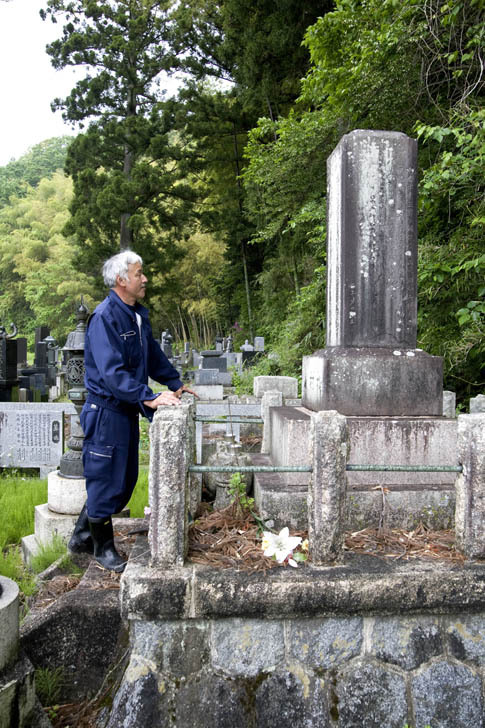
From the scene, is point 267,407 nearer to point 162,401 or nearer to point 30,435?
point 162,401

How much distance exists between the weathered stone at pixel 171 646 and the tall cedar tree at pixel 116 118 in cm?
1638

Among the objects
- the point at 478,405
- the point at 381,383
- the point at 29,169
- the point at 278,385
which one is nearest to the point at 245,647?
the point at 381,383

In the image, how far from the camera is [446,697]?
6.54 feet

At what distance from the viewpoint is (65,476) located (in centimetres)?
379

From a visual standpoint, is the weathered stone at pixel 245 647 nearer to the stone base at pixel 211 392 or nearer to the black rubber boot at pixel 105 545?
the black rubber boot at pixel 105 545

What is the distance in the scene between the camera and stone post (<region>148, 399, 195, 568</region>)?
198 cm

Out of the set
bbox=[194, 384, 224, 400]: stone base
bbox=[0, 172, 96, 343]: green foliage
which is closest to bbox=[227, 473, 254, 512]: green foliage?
bbox=[194, 384, 224, 400]: stone base

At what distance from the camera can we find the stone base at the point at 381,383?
2896 mm

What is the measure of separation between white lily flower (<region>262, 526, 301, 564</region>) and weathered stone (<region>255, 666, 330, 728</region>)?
1.38 ft

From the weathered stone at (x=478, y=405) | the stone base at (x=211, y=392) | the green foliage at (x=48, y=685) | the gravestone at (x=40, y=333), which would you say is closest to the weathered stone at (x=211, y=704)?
the green foliage at (x=48, y=685)

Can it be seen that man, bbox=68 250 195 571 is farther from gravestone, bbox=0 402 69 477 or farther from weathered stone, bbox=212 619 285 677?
gravestone, bbox=0 402 69 477

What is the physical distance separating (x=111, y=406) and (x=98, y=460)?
0.27 m

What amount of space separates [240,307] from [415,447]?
19.6 meters

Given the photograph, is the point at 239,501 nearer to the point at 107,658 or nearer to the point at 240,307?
the point at 107,658
